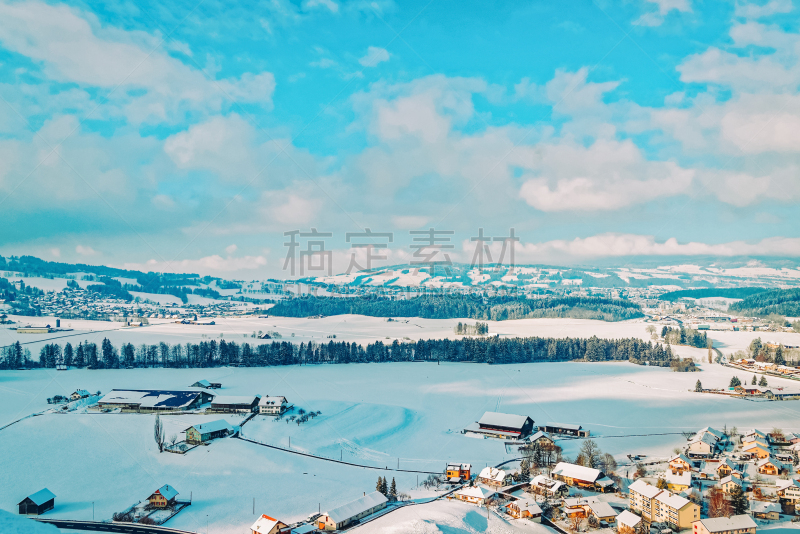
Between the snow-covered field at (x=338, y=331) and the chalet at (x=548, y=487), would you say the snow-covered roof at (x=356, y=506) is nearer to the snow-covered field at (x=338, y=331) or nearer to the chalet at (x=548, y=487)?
the chalet at (x=548, y=487)

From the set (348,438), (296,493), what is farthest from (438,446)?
(296,493)

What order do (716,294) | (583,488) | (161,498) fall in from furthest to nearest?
(716,294) → (583,488) → (161,498)

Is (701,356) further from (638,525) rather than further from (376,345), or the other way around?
(638,525)

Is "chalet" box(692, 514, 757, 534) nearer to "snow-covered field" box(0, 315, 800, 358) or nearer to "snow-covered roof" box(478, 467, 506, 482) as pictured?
"snow-covered roof" box(478, 467, 506, 482)

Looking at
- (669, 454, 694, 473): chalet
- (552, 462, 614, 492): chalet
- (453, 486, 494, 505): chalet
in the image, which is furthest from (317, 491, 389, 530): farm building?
(669, 454, 694, 473): chalet

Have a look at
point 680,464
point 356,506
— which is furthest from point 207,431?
point 680,464

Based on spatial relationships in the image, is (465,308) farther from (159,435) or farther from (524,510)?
(524,510)

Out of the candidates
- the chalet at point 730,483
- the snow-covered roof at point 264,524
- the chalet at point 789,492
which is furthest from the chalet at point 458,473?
the chalet at point 789,492
